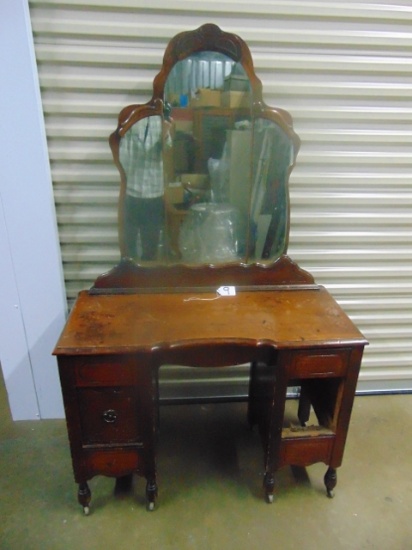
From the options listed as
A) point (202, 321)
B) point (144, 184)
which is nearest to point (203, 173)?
point (144, 184)

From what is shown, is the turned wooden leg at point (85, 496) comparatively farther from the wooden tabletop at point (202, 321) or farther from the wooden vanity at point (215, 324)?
the wooden tabletop at point (202, 321)

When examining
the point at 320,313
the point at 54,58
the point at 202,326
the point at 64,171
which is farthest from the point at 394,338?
the point at 54,58

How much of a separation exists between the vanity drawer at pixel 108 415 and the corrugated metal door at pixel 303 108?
26.8 inches

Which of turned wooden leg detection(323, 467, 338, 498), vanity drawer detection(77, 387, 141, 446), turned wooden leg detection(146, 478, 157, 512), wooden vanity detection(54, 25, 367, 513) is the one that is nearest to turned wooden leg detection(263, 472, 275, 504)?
wooden vanity detection(54, 25, 367, 513)

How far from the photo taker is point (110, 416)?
136cm

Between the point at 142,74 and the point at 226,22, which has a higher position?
the point at 226,22

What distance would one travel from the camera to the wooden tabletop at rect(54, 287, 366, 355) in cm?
129

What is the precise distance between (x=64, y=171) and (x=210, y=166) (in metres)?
0.66

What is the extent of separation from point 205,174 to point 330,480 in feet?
4.65

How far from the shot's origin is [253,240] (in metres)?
1.68

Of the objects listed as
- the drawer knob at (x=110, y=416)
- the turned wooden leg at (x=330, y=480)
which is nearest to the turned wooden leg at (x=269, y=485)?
the turned wooden leg at (x=330, y=480)

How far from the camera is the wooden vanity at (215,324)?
1304 mm

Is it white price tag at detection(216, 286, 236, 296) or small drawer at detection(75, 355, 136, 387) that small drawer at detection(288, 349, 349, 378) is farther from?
small drawer at detection(75, 355, 136, 387)

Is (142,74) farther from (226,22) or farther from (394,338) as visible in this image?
(394,338)
